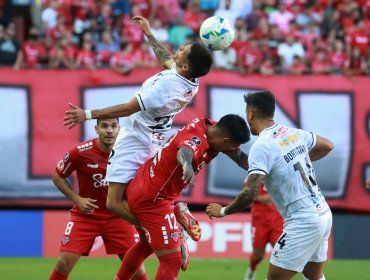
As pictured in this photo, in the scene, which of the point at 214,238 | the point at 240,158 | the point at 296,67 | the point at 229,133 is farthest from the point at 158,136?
the point at 296,67

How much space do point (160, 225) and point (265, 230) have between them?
4.82 meters

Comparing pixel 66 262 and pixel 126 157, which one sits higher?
pixel 126 157

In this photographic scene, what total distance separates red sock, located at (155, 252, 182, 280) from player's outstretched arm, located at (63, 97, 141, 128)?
4.78ft

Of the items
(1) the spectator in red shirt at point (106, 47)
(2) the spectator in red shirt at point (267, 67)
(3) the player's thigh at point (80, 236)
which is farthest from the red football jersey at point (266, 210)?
(1) the spectator in red shirt at point (106, 47)

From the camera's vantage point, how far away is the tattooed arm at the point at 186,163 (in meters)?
8.30

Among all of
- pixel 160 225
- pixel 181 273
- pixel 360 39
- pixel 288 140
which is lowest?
pixel 181 273

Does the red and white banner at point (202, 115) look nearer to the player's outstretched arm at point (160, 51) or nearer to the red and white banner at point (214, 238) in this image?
the red and white banner at point (214, 238)

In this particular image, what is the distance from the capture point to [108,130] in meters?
10.0

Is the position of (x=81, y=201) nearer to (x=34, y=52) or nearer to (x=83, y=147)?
(x=83, y=147)

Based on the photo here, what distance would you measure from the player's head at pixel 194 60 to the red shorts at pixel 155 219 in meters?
1.27

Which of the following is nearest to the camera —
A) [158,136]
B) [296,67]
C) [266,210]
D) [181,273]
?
[158,136]

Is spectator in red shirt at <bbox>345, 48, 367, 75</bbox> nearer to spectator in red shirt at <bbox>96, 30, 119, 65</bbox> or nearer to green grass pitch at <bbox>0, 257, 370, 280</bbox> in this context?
green grass pitch at <bbox>0, 257, 370, 280</bbox>

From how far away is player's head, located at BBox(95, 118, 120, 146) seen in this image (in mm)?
10016

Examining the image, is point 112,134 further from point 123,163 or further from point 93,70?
point 93,70
